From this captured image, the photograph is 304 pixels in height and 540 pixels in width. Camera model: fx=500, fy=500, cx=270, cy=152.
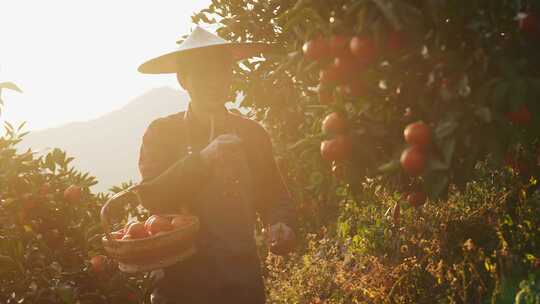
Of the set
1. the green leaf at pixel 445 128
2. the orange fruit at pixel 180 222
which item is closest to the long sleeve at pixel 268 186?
the orange fruit at pixel 180 222

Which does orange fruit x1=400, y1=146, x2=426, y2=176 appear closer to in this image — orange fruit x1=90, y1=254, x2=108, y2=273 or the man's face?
the man's face

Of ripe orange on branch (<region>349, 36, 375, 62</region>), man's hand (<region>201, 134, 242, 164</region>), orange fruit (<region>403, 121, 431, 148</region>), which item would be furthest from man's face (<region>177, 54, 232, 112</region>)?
orange fruit (<region>403, 121, 431, 148</region>)

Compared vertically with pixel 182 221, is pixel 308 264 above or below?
below

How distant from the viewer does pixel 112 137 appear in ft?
199

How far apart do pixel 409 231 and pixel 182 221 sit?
117 inches

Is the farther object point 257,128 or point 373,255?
point 373,255

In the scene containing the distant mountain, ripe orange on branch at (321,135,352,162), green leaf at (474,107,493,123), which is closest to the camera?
Answer: green leaf at (474,107,493,123)

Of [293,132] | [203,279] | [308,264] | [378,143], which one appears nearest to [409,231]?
[308,264]

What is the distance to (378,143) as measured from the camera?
2180 millimetres

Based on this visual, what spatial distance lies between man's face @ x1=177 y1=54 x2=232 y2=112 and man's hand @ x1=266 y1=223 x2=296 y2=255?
2.90ft

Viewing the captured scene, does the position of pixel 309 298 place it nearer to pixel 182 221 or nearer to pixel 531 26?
pixel 182 221

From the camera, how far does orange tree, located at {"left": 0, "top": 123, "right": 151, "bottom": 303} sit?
158 inches

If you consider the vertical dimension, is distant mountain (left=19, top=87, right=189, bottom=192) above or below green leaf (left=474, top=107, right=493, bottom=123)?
below

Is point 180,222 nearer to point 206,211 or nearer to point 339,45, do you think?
point 206,211
